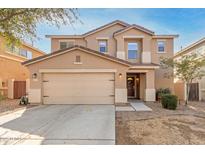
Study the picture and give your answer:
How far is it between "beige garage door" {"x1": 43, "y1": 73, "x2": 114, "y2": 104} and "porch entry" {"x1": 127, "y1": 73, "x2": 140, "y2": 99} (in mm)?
7178

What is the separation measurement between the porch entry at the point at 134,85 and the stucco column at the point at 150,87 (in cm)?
288

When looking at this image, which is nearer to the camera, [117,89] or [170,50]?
[117,89]

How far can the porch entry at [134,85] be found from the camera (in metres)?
21.9

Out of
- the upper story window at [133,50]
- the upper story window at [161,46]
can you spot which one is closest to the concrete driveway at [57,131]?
the upper story window at [133,50]

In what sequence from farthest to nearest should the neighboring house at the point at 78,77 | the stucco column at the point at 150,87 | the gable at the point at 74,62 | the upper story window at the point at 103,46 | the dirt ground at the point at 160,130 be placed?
the upper story window at the point at 103,46, the stucco column at the point at 150,87, the gable at the point at 74,62, the neighboring house at the point at 78,77, the dirt ground at the point at 160,130

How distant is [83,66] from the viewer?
50.8 ft

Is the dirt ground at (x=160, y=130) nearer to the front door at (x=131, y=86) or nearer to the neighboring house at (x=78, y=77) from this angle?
the neighboring house at (x=78, y=77)

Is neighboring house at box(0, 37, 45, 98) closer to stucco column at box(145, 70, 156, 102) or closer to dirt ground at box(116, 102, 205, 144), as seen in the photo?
stucco column at box(145, 70, 156, 102)

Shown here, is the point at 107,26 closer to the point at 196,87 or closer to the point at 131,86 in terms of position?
the point at 131,86
